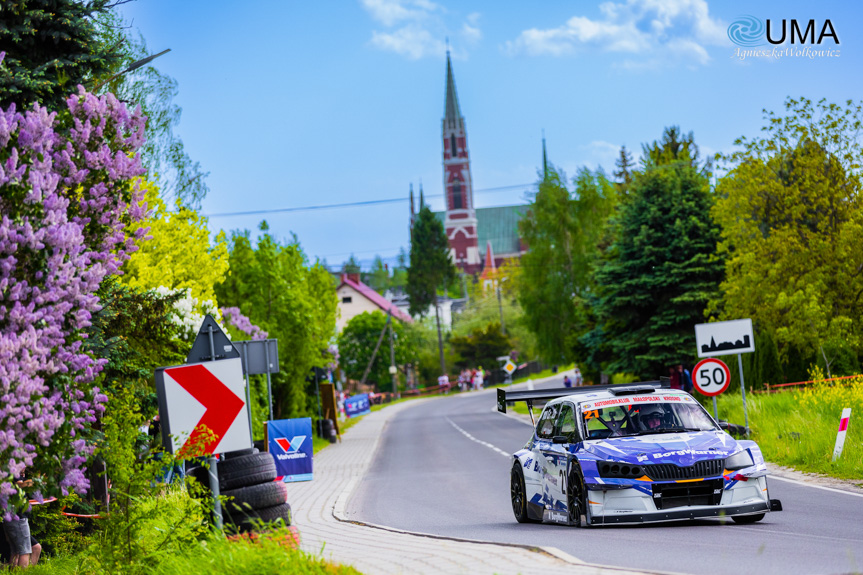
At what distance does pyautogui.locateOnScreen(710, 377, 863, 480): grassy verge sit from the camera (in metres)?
17.1

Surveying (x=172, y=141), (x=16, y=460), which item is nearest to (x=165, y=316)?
(x=16, y=460)

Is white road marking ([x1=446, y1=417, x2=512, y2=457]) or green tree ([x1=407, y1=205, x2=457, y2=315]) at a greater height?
green tree ([x1=407, y1=205, x2=457, y2=315])

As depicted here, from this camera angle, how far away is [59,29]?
12.1 metres

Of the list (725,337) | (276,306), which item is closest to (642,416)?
(725,337)

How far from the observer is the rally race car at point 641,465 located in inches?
419

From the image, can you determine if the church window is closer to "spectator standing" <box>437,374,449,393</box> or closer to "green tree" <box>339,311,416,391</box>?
"green tree" <box>339,311,416,391</box>

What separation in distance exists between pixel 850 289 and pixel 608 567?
1005 inches

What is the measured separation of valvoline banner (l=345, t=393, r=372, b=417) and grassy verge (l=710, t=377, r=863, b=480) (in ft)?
141

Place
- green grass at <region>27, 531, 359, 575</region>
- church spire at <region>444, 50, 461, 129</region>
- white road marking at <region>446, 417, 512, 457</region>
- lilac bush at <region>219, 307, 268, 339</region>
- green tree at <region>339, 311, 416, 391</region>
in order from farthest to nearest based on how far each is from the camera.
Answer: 1. church spire at <region>444, 50, 461, 129</region>
2. green tree at <region>339, 311, 416, 391</region>
3. lilac bush at <region>219, 307, 268, 339</region>
4. white road marking at <region>446, 417, 512, 457</region>
5. green grass at <region>27, 531, 359, 575</region>

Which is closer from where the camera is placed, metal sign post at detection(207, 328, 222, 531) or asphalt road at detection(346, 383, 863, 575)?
asphalt road at detection(346, 383, 863, 575)

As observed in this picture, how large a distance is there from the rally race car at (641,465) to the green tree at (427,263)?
123 meters

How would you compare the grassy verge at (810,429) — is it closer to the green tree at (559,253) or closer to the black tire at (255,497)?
the black tire at (255,497)

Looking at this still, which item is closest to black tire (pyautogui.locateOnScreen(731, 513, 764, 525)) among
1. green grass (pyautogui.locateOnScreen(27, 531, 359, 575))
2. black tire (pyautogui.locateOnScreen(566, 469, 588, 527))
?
black tire (pyautogui.locateOnScreen(566, 469, 588, 527))

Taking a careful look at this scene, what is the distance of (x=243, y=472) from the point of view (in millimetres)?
9891
